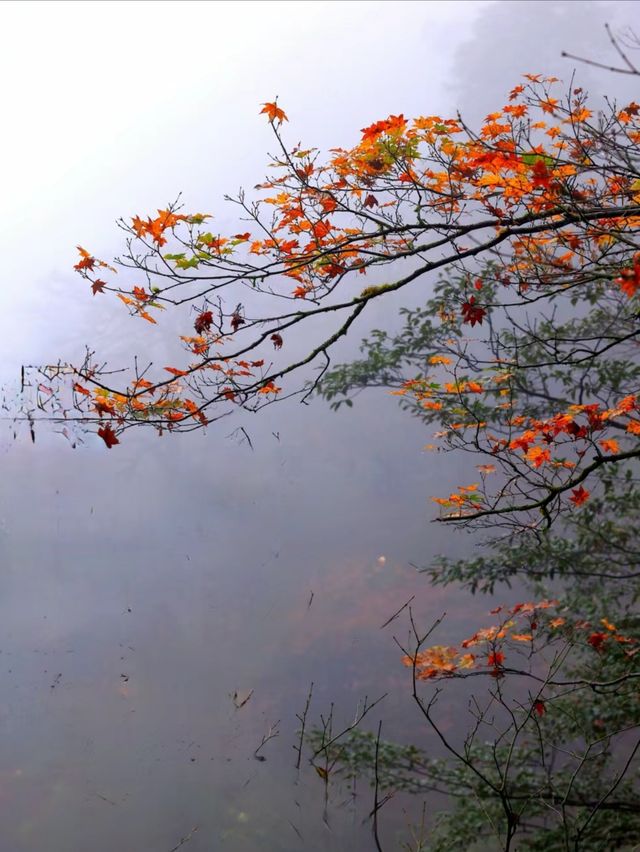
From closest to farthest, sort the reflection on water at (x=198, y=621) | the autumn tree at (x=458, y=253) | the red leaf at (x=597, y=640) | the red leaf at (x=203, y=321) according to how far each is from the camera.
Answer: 1. the autumn tree at (x=458, y=253)
2. the red leaf at (x=203, y=321)
3. the red leaf at (x=597, y=640)
4. the reflection on water at (x=198, y=621)

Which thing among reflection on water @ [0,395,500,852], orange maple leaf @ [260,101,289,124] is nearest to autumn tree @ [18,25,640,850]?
orange maple leaf @ [260,101,289,124]

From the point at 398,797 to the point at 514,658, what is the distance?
4.31ft

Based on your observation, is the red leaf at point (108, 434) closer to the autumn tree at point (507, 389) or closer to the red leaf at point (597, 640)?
the autumn tree at point (507, 389)

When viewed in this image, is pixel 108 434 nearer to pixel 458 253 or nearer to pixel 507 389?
pixel 458 253

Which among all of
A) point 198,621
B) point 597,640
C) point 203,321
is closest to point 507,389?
point 597,640

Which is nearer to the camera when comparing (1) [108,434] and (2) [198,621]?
(1) [108,434]

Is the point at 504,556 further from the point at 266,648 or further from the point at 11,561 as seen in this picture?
the point at 11,561

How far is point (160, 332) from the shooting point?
860 cm

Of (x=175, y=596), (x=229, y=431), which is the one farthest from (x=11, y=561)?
(x=229, y=431)

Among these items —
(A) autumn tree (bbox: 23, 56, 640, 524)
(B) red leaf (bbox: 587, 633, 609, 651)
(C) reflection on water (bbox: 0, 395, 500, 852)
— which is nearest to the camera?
(A) autumn tree (bbox: 23, 56, 640, 524)

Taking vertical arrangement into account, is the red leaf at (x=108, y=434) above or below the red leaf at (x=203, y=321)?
below

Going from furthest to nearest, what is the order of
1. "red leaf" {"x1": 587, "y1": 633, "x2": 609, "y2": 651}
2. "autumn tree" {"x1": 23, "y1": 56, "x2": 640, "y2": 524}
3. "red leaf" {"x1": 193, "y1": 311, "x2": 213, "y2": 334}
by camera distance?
"red leaf" {"x1": 587, "y1": 633, "x2": 609, "y2": 651} < "red leaf" {"x1": 193, "y1": 311, "x2": 213, "y2": 334} < "autumn tree" {"x1": 23, "y1": 56, "x2": 640, "y2": 524}

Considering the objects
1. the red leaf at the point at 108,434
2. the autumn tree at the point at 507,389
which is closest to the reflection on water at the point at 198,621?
the autumn tree at the point at 507,389

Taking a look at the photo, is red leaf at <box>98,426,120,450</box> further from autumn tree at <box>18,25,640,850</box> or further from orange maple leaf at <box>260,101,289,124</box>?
orange maple leaf at <box>260,101,289,124</box>
